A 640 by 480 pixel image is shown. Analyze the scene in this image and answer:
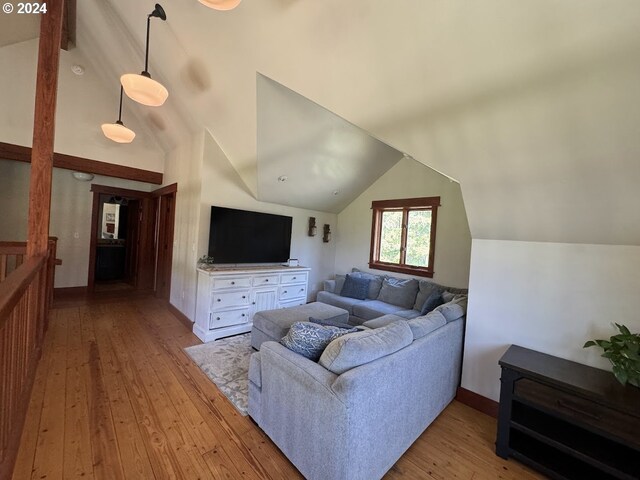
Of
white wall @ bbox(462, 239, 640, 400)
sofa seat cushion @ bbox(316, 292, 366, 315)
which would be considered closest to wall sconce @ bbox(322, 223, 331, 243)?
sofa seat cushion @ bbox(316, 292, 366, 315)

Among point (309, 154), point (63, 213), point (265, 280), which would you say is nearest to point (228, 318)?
point (265, 280)

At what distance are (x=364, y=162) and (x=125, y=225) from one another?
641 cm

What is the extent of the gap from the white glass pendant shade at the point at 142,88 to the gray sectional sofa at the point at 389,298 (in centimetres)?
344

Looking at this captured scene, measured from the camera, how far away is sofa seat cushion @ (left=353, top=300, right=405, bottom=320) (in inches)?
149

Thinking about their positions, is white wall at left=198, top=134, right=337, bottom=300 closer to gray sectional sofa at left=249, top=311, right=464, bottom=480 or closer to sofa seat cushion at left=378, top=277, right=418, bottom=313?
sofa seat cushion at left=378, top=277, right=418, bottom=313

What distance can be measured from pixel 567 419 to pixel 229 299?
11.0 ft

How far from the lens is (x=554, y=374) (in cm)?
176

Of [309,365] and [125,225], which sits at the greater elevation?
[125,225]

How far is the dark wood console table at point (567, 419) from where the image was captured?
1.51 meters

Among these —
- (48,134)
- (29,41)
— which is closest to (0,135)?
(29,41)

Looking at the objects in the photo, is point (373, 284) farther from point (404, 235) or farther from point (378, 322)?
point (378, 322)

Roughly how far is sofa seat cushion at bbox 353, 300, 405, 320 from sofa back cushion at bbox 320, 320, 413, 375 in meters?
2.08

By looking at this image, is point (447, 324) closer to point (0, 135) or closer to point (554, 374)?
point (554, 374)

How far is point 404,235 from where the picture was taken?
4.60 meters
